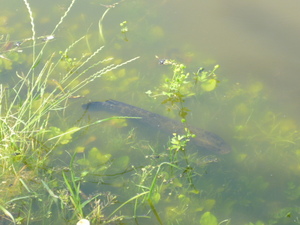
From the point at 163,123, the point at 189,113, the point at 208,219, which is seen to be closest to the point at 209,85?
the point at 189,113

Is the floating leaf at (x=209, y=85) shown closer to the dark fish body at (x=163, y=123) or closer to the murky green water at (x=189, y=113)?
the murky green water at (x=189, y=113)

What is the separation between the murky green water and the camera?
3.07 metres

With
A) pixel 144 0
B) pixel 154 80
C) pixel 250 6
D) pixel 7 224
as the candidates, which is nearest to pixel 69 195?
pixel 7 224

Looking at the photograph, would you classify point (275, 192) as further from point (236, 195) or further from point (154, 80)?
point (154, 80)

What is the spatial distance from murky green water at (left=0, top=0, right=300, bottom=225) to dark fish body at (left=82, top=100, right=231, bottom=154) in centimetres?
7

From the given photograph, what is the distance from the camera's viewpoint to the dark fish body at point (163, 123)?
135 inches

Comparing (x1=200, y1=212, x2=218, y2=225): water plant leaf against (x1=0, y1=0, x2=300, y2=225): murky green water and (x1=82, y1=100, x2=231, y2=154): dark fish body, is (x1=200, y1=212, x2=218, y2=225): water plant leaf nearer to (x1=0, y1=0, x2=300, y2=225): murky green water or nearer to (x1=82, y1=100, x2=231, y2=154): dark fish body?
(x1=0, y1=0, x2=300, y2=225): murky green water

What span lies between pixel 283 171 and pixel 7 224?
2.30 m

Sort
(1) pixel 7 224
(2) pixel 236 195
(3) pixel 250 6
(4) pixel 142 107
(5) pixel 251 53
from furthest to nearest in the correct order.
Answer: (3) pixel 250 6, (5) pixel 251 53, (4) pixel 142 107, (2) pixel 236 195, (1) pixel 7 224

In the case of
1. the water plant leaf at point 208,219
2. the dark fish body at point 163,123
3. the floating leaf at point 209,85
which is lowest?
the water plant leaf at point 208,219

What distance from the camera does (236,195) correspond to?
3.12 meters

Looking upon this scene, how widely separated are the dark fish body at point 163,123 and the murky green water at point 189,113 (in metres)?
0.07

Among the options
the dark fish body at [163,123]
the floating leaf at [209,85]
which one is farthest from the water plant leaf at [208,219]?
the floating leaf at [209,85]

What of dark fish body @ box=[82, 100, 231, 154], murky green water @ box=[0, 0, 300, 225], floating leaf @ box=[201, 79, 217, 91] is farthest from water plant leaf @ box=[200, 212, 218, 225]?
floating leaf @ box=[201, 79, 217, 91]
